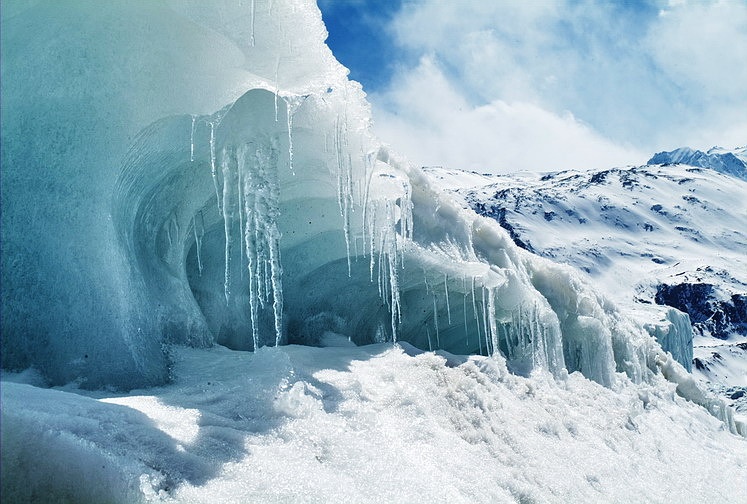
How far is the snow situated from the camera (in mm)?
3760

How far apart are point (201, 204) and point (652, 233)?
10590 cm

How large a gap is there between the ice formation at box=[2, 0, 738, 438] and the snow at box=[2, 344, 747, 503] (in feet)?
2.60

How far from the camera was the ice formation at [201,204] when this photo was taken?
5613 millimetres

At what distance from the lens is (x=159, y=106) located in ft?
20.7

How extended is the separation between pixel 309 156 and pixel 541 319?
18.6ft

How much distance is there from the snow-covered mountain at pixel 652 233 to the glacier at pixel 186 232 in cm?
5194

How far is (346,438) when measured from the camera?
5766 mm

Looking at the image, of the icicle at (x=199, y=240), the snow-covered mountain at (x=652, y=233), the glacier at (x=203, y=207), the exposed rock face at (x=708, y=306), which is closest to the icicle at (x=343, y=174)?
the glacier at (x=203, y=207)

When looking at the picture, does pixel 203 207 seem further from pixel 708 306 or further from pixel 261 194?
pixel 708 306

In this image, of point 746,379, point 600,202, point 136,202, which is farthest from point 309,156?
point 600,202

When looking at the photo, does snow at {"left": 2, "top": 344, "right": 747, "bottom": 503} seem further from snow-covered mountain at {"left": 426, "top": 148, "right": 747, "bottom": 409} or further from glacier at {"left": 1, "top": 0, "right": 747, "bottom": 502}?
snow-covered mountain at {"left": 426, "top": 148, "right": 747, "bottom": 409}

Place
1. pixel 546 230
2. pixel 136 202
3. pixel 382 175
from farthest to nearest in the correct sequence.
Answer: pixel 546 230, pixel 382 175, pixel 136 202

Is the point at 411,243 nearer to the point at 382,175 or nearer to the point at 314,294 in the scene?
the point at 382,175

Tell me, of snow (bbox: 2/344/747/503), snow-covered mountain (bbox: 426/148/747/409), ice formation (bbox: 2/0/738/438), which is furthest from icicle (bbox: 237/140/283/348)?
snow-covered mountain (bbox: 426/148/747/409)
